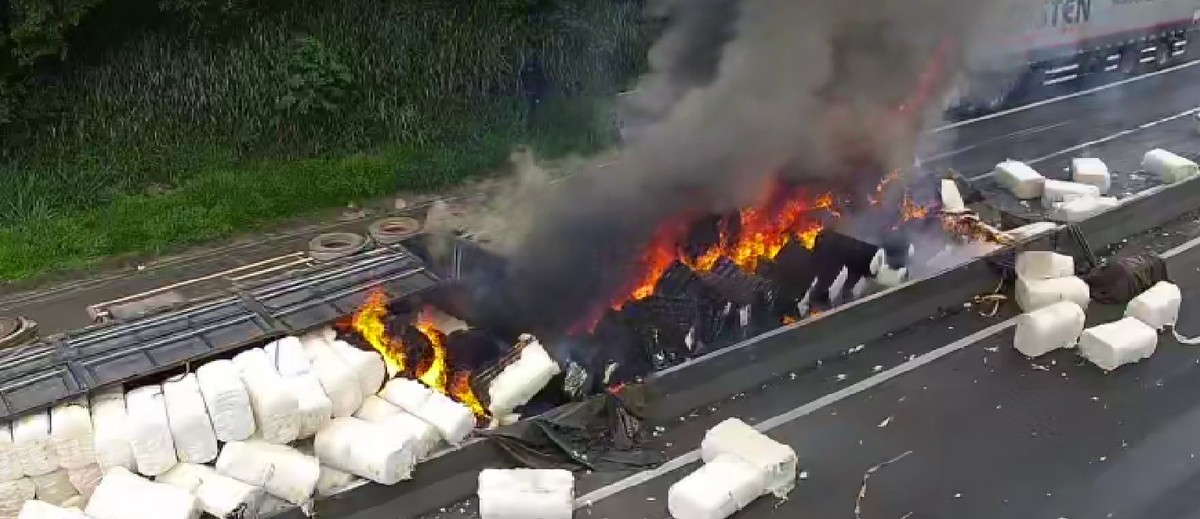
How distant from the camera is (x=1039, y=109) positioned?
53.7 feet

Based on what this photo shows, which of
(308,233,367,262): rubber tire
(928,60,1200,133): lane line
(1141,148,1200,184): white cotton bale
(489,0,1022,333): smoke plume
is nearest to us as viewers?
(489,0,1022,333): smoke plume

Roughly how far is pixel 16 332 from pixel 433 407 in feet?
16.1

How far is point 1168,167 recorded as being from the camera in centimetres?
1203

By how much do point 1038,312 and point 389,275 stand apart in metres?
5.07

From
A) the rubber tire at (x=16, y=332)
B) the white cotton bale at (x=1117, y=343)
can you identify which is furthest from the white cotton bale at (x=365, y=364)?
the white cotton bale at (x=1117, y=343)

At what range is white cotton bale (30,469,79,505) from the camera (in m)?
5.88

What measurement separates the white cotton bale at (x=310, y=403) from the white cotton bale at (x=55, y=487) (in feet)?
4.30

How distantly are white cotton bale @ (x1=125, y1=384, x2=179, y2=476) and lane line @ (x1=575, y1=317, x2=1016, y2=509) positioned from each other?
7.89 ft

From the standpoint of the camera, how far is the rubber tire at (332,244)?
11129 millimetres

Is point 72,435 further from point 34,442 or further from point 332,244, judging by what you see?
point 332,244

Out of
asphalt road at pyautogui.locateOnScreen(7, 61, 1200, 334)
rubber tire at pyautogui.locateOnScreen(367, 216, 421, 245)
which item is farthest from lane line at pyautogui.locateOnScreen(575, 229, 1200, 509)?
rubber tire at pyautogui.locateOnScreen(367, 216, 421, 245)

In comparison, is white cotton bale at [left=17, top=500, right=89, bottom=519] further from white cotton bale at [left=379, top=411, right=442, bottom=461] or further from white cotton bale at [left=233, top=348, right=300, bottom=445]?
white cotton bale at [left=379, top=411, right=442, bottom=461]

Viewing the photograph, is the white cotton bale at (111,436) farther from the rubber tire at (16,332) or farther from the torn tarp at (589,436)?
the rubber tire at (16,332)

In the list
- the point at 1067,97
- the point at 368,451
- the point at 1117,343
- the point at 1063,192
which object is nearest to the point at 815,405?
the point at 1117,343
